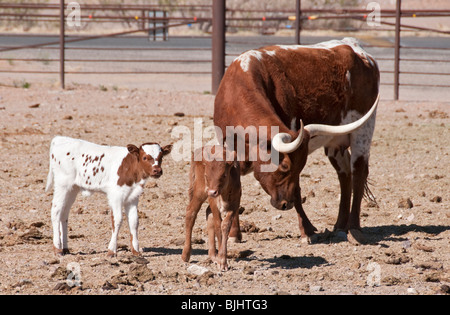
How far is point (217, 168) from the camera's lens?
5.93 meters

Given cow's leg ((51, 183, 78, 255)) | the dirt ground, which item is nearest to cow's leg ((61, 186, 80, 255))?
cow's leg ((51, 183, 78, 255))

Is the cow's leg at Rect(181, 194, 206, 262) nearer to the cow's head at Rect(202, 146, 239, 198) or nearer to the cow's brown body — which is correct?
the cow's head at Rect(202, 146, 239, 198)

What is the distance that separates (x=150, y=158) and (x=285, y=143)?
3.49ft

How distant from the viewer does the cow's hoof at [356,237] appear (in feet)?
23.7

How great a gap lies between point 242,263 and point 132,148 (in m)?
1.28

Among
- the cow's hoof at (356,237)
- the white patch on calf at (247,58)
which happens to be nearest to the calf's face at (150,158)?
the white patch on calf at (247,58)

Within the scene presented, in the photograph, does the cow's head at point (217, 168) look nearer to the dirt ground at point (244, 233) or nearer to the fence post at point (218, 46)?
the dirt ground at point (244, 233)

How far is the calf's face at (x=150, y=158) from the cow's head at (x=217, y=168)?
1.28ft

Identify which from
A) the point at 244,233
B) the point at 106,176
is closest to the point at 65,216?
the point at 106,176

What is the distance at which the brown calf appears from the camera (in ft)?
19.5

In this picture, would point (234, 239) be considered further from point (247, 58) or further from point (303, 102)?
point (247, 58)

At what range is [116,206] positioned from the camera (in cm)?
627
